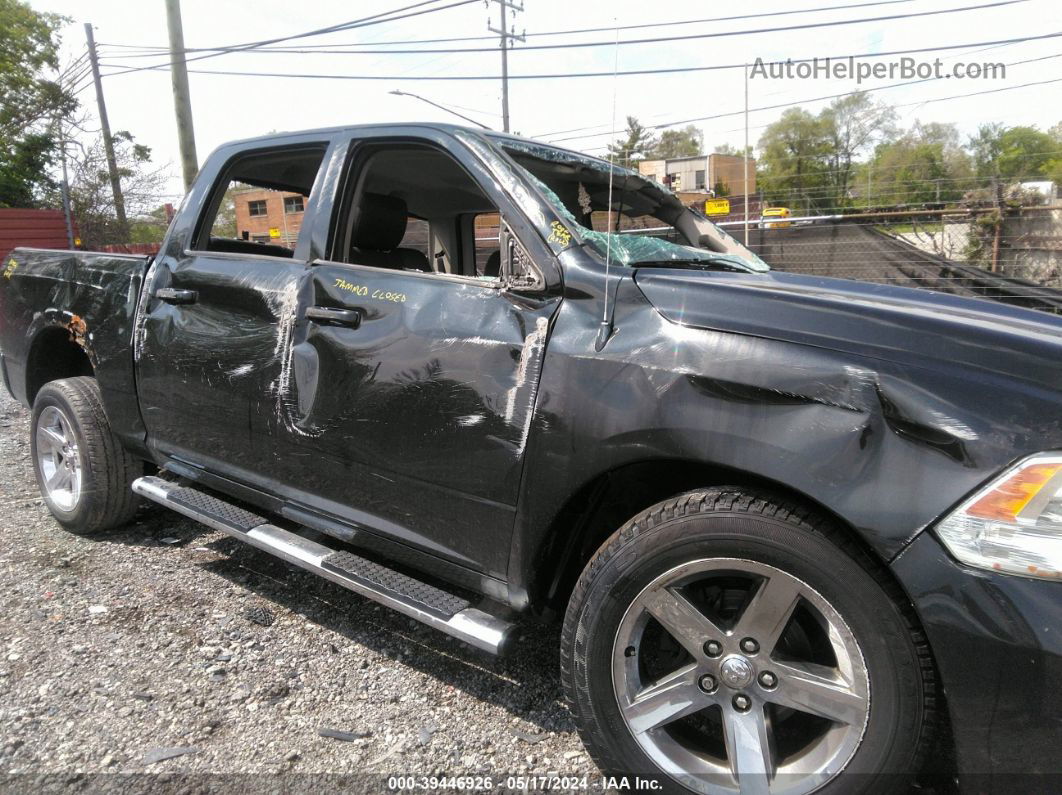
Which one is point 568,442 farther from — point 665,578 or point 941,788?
point 941,788

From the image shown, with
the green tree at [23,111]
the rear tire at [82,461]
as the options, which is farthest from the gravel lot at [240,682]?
the green tree at [23,111]

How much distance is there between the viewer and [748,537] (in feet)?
5.56

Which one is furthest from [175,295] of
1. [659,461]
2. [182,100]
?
[182,100]

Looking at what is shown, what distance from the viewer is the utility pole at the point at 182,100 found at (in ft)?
40.8

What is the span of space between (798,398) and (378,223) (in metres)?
2.00

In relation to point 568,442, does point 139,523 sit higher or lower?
lower

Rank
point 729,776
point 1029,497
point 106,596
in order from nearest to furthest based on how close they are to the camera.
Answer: point 1029,497
point 729,776
point 106,596

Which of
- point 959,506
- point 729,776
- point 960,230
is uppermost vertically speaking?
point 960,230

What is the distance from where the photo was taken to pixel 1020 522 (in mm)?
1417

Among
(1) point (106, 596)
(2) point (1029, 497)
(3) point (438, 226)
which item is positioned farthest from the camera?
(3) point (438, 226)

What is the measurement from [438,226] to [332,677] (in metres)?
2.68

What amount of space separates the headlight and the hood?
0.19 meters

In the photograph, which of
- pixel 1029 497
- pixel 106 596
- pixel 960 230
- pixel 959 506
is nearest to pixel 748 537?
pixel 959 506

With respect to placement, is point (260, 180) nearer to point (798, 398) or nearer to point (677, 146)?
point (798, 398)
